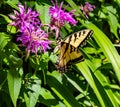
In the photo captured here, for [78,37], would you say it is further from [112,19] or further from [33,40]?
[112,19]

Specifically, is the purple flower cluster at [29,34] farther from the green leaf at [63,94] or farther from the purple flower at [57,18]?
the green leaf at [63,94]

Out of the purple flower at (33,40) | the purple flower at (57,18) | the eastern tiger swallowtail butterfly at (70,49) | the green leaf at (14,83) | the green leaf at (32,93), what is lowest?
the green leaf at (32,93)

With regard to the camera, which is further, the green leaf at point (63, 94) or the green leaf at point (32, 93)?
the green leaf at point (63, 94)

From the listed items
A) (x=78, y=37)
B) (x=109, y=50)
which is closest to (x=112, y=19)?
(x=109, y=50)

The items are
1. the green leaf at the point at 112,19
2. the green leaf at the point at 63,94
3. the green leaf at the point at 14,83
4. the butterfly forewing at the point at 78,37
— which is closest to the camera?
the green leaf at the point at 14,83

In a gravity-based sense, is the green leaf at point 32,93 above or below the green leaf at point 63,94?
above

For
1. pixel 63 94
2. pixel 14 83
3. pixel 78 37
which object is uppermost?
pixel 78 37

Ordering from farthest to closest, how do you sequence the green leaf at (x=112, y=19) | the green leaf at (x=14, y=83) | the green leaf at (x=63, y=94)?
the green leaf at (x=112, y=19)
the green leaf at (x=63, y=94)
the green leaf at (x=14, y=83)

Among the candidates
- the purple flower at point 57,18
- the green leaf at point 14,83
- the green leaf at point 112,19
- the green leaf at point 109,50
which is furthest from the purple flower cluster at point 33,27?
the green leaf at point 112,19

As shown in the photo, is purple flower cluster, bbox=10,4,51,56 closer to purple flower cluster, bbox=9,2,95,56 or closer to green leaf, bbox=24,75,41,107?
purple flower cluster, bbox=9,2,95,56

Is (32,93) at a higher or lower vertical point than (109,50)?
lower
